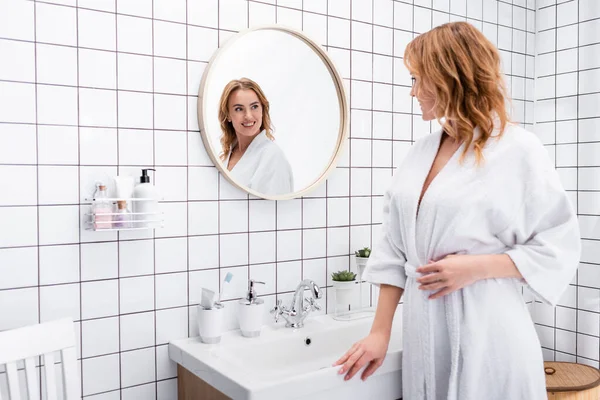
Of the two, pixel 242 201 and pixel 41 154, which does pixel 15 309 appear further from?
pixel 242 201

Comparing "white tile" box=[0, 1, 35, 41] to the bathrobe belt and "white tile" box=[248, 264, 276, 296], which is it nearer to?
"white tile" box=[248, 264, 276, 296]

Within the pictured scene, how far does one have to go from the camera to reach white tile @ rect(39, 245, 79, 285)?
158 cm

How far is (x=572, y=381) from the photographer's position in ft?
7.26

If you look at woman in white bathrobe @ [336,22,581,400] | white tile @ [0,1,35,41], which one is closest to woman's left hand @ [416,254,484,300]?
woman in white bathrobe @ [336,22,581,400]

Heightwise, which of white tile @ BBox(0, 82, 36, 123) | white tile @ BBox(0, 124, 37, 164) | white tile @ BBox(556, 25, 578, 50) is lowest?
white tile @ BBox(0, 124, 37, 164)

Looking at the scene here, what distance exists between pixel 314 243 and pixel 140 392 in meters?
0.78

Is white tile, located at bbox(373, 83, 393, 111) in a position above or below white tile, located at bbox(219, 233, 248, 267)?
above

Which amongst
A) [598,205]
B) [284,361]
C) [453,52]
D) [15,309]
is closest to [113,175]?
[15,309]

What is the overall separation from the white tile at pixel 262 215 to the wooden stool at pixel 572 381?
1199 mm

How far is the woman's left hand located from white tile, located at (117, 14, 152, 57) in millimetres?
1041

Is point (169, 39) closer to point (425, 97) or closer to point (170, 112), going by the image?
point (170, 112)

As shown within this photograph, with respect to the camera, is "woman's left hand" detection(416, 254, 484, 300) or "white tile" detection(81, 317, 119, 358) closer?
"woman's left hand" detection(416, 254, 484, 300)

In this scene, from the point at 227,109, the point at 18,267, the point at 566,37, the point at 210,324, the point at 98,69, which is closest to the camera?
the point at 18,267

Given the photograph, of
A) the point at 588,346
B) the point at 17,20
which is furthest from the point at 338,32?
the point at 588,346
